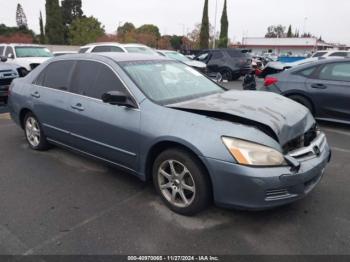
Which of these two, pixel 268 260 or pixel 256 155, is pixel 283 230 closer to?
pixel 268 260

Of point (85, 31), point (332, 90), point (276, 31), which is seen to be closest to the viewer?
point (332, 90)

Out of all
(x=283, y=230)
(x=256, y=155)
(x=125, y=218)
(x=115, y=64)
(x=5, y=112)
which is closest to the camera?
(x=256, y=155)

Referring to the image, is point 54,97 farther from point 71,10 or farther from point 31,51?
point 71,10

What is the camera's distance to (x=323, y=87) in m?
6.36

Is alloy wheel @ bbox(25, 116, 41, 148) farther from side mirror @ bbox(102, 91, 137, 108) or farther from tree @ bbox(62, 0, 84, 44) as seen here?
tree @ bbox(62, 0, 84, 44)

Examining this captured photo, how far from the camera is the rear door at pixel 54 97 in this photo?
4.25 m

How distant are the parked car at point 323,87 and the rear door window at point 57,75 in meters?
4.63

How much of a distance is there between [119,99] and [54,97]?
149cm

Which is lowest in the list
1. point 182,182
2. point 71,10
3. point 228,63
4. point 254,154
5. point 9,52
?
point 182,182

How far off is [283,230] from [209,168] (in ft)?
3.01

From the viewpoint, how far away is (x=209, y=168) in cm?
284

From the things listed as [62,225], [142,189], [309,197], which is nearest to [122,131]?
[142,189]

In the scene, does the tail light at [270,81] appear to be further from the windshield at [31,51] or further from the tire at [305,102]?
the windshield at [31,51]

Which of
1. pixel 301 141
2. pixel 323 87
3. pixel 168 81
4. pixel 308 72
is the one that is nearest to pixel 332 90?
pixel 323 87
